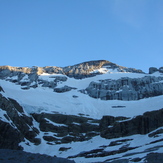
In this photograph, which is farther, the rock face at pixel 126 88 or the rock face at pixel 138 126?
the rock face at pixel 126 88

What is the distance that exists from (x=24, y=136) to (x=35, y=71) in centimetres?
10790

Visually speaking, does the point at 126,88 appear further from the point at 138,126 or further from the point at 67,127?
the point at 138,126

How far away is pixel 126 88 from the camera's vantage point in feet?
495

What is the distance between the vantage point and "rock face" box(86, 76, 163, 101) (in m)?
146

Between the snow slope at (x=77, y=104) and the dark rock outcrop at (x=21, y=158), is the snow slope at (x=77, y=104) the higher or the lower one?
the higher one

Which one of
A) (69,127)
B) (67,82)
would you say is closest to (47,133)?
(69,127)

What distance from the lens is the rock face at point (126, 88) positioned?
478ft

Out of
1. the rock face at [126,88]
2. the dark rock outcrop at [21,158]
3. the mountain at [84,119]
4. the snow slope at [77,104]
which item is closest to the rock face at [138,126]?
the mountain at [84,119]

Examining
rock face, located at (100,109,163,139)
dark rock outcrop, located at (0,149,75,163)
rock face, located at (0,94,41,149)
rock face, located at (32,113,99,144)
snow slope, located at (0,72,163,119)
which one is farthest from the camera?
snow slope, located at (0,72,163,119)

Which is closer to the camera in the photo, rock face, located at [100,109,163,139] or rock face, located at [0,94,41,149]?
rock face, located at [0,94,41,149]

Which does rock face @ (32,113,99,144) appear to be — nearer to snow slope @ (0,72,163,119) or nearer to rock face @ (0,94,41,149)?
rock face @ (0,94,41,149)

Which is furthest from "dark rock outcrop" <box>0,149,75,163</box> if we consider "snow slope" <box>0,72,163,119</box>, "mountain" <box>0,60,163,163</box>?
"snow slope" <box>0,72,163,119</box>

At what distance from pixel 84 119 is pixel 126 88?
55.4 m

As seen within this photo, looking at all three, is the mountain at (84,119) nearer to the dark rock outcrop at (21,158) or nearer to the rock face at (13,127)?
the rock face at (13,127)
